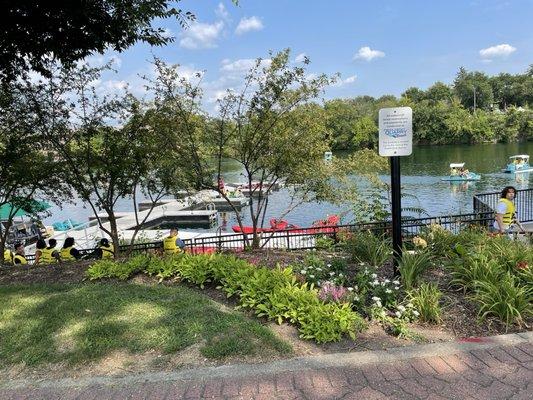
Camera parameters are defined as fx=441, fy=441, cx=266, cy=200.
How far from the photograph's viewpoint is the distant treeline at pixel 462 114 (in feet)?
238

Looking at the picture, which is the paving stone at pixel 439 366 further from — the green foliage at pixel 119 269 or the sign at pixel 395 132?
the green foliage at pixel 119 269

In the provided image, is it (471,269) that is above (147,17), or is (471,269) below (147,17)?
below

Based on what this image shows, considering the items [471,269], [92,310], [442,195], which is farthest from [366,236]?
[442,195]

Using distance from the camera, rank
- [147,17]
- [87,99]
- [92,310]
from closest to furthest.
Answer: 1. [92,310]
2. [147,17]
3. [87,99]

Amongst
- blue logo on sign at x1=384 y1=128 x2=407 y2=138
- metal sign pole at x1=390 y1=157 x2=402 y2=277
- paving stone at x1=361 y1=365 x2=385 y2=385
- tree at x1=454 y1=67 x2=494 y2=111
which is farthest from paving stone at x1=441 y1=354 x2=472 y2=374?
tree at x1=454 y1=67 x2=494 y2=111

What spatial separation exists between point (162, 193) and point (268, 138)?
2.82m

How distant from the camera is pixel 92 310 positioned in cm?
392

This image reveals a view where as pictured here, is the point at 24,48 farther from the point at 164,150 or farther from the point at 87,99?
the point at 164,150

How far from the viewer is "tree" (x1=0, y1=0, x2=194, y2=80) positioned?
4520mm

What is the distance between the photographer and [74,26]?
4820 millimetres

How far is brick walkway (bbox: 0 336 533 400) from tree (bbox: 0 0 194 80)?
363cm

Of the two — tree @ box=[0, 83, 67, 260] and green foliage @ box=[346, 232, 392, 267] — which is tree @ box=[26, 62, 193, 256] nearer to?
tree @ box=[0, 83, 67, 260]

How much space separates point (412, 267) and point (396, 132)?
1.36 meters

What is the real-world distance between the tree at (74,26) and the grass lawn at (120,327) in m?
2.79
